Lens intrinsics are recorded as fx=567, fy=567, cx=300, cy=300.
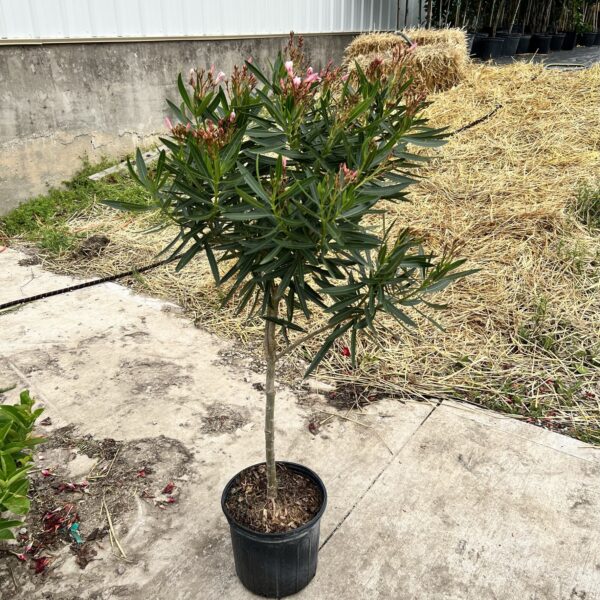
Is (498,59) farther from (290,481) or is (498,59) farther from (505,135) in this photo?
(290,481)

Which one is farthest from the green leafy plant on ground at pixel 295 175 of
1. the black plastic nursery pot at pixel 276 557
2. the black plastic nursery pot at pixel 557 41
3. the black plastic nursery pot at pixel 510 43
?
the black plastic nursery pot at pixel 557 41

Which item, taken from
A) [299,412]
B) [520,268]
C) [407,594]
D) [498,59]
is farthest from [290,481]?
[498,59]

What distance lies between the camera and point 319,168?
1419 millimetres

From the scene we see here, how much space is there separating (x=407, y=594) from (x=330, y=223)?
1.22 metres

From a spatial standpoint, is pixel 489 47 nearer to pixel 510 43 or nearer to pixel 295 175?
pixel 510 43

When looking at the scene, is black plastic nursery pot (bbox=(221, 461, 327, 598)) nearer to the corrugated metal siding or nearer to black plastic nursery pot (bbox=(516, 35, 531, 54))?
the corrugated metal siding

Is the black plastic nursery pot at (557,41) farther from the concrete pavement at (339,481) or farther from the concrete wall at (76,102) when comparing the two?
the concrete pavement at (339,481)

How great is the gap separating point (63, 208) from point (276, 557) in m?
4.31

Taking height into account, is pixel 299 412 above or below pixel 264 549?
below

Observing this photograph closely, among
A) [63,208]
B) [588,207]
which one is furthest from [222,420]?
[63,208]

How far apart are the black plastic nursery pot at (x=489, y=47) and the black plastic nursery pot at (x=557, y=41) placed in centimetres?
201

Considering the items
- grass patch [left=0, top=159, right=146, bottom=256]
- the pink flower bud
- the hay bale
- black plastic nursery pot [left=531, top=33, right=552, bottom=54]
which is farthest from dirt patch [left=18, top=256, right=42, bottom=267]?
black plastic nursery pot [left=531, top=33, right=552, bottom=54]

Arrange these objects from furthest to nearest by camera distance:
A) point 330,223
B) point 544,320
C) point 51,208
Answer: point 51,208, point 544,320, point 330,223

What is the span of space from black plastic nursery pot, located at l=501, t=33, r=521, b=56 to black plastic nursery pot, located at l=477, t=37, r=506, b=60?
0.17 m
